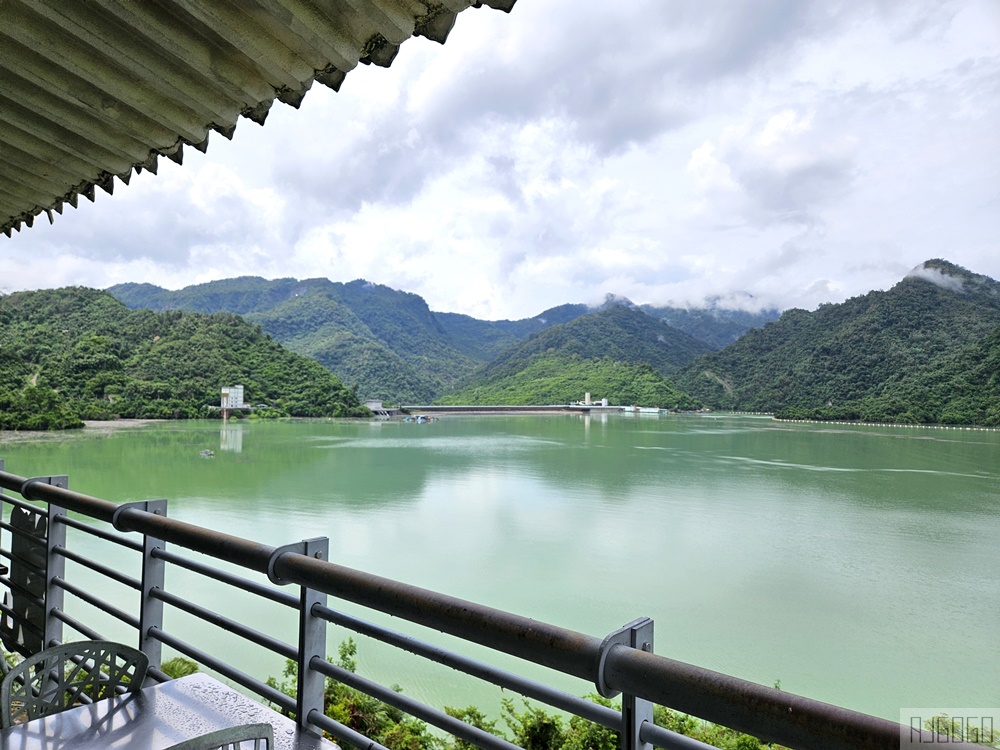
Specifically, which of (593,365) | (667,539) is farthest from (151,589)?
(593,365)

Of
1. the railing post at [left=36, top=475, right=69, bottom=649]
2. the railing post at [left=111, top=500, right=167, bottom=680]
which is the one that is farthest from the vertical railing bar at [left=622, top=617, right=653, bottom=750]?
the railing post at [left=36, top=475, right=69, bottom=649]

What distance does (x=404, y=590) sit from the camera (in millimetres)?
803

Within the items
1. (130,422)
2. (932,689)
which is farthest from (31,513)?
(130,422)

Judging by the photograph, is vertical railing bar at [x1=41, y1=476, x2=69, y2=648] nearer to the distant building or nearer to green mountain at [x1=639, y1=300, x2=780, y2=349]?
the distant building

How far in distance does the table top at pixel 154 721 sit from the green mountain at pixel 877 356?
48.9m

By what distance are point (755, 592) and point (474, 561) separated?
4.15 m

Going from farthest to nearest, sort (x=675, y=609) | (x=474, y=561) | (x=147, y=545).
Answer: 1. (x=474, y=561)
2. (x=675, y=609)
3. (x=147, y=545)

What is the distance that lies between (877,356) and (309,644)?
60.0 m

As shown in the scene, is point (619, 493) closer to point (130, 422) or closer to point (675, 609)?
point (675, 609)

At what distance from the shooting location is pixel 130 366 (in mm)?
40812

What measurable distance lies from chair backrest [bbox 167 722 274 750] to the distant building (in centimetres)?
4288

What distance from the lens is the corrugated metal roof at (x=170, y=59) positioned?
1201mm

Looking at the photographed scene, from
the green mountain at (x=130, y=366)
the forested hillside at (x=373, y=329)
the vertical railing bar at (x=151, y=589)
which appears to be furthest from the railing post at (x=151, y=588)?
the forested hillside at (x=373, y=329)

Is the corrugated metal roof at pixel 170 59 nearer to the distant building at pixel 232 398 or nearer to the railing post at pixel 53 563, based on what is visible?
the railing post at pixel 53 563
